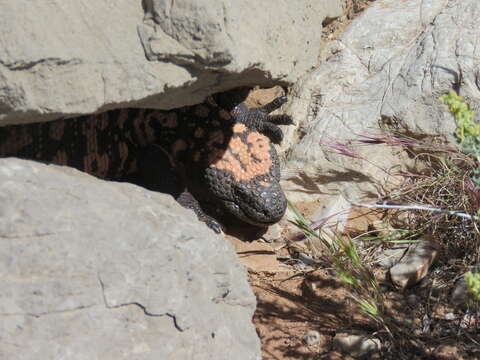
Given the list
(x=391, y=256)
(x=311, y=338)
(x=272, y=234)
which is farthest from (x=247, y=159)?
(x=311, y=338)

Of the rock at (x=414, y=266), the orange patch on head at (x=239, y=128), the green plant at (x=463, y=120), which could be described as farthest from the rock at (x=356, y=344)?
the orange patch on head at (x=239, y=128)

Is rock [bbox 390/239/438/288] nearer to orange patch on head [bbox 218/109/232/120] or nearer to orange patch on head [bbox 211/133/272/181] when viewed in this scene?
orange patch on head [bbox 211/133/272/181]

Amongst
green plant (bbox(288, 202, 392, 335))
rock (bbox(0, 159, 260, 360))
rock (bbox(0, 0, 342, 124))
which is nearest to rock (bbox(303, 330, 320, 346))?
green plant (bbox(288, 202, 392, 335))

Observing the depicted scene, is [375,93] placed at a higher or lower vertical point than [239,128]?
higher

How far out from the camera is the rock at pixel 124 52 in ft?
6.11

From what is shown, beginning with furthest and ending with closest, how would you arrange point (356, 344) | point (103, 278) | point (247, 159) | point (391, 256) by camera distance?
point (247, 159) < point (391, 256) < point (356, 344) < point (103, 278)

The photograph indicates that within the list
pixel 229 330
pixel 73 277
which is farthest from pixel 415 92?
pixel 73 277

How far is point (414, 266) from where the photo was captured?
8.82 feet

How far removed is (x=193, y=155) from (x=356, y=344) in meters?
1.50

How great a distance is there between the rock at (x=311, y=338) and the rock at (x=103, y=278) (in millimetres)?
384

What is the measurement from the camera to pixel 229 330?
2.04 meters

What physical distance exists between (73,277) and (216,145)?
66.0 inches

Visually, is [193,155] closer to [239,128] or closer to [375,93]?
[239,128]

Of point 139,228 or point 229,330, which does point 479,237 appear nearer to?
point 229,330
